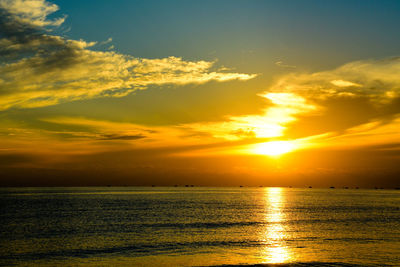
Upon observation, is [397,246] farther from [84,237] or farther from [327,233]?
[84,237]

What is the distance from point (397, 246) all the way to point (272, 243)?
18268 mm

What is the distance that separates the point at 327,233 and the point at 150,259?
3871cm

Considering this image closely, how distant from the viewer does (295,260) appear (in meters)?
40.1

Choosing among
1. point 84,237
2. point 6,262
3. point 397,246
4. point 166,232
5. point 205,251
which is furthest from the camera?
point 166,232

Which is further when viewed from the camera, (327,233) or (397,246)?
(327,233)

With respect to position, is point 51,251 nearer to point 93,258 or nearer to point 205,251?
point 93,258

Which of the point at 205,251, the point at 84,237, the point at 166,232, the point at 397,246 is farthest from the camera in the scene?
the point at 166,232

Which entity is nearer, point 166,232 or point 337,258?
point 337,258

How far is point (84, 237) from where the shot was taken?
58219 mm

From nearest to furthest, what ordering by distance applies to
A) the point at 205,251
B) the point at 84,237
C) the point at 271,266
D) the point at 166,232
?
the point at 271,266 → the point at 205,251 → the point at 84,237 → the point at 166,232

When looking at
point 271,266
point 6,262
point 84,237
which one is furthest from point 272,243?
point 6,262

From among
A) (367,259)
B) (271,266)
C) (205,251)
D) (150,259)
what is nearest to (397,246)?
(367,259)

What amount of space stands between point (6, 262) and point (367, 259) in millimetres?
43423

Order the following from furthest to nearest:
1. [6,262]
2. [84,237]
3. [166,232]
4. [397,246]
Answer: [166,232] < [84,237] < [397,246] < [6,262]
